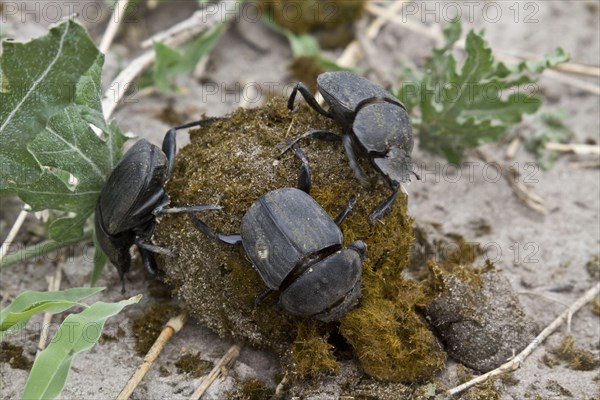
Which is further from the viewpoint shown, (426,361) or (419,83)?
(419,83)

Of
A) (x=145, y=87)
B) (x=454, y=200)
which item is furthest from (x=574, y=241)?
(x=145, y=87)

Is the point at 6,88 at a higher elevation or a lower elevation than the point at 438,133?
higher

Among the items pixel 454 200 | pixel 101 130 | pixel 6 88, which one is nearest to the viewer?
pixel 6 88

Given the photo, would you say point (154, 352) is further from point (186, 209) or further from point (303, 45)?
point (303, 45)

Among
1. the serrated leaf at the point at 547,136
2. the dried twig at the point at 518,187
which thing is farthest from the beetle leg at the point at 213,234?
the serrated leaf at the point at 547,136

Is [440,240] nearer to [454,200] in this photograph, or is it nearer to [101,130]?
[454,200]

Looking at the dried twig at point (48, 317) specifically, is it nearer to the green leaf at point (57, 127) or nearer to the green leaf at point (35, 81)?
the green leaf at point (57, 127)

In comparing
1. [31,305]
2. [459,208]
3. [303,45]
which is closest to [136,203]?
[31,305]

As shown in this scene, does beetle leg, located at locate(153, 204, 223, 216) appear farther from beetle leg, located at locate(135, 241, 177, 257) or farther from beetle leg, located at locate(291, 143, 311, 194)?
beetle leg, located at locate(291, 143, 311, 194)
